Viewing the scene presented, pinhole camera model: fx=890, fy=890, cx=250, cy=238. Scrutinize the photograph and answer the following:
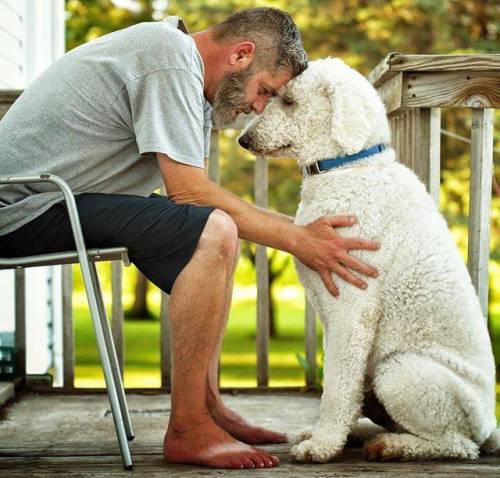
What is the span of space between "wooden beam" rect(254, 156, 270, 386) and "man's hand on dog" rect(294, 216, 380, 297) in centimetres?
116

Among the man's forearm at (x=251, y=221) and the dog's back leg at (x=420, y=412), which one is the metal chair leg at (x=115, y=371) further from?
the dog's back leg at (x=420, y=412)

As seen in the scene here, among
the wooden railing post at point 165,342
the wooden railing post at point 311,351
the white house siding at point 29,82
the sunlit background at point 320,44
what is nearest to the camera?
the wooden railing post at point 165,342

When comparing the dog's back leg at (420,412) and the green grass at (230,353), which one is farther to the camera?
the green grass at (230,353)

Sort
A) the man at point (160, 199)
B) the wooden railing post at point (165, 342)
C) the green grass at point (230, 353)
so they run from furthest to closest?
the green grass at point (230, 353), the wooden railing post at point (165, 342), the man at point (160, 199)

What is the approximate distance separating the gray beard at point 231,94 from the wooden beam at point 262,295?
83 centimetres

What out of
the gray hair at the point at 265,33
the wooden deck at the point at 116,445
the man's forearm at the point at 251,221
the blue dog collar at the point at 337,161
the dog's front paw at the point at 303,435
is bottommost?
the wooden deck at the point at 116,445

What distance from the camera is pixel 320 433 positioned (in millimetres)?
2598

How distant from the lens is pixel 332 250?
261 centimetres

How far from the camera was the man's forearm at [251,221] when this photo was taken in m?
2.71

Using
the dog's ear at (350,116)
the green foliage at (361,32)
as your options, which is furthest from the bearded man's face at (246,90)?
the green foliage at (361,32)

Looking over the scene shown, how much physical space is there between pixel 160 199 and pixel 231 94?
1.64ft

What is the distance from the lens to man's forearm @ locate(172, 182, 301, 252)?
2.71 meters

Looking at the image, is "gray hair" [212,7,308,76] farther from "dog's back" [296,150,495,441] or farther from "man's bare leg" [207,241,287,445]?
"man's bare leg" [207,241,287,445]

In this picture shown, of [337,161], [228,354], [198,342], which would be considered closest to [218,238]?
[198,342]
